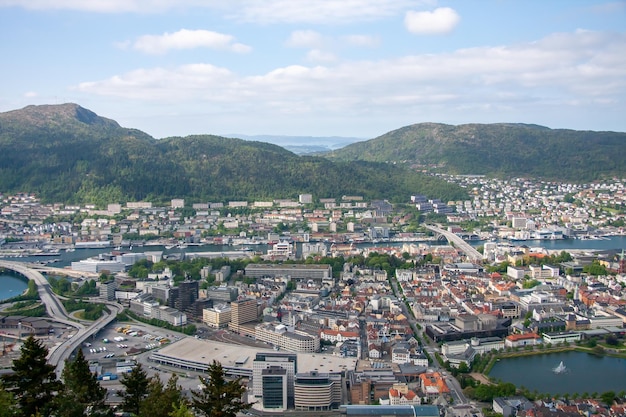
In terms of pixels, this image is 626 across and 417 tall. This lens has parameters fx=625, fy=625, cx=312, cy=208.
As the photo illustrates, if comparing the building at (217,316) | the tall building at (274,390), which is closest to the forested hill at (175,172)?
the building at (217,316)

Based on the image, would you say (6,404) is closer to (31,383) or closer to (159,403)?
(31,383)

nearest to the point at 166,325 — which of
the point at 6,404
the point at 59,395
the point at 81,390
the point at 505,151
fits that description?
the point at 81,390

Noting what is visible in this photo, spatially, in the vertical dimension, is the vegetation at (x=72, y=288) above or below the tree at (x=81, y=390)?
below

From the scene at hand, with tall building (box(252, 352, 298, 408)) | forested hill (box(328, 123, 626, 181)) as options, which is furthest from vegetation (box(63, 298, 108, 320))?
forested hill (box(328, 123, 626, 181))

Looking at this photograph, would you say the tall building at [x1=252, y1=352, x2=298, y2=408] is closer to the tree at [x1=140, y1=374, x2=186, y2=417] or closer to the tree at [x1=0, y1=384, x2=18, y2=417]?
the tree at [x1=140, y1=374, x2=186, y2=417]

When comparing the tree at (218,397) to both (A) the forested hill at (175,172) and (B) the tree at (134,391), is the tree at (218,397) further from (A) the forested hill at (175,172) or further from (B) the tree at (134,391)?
(A) the forested hill at (175,172)

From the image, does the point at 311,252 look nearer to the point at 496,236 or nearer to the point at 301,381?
the point at 496,236
